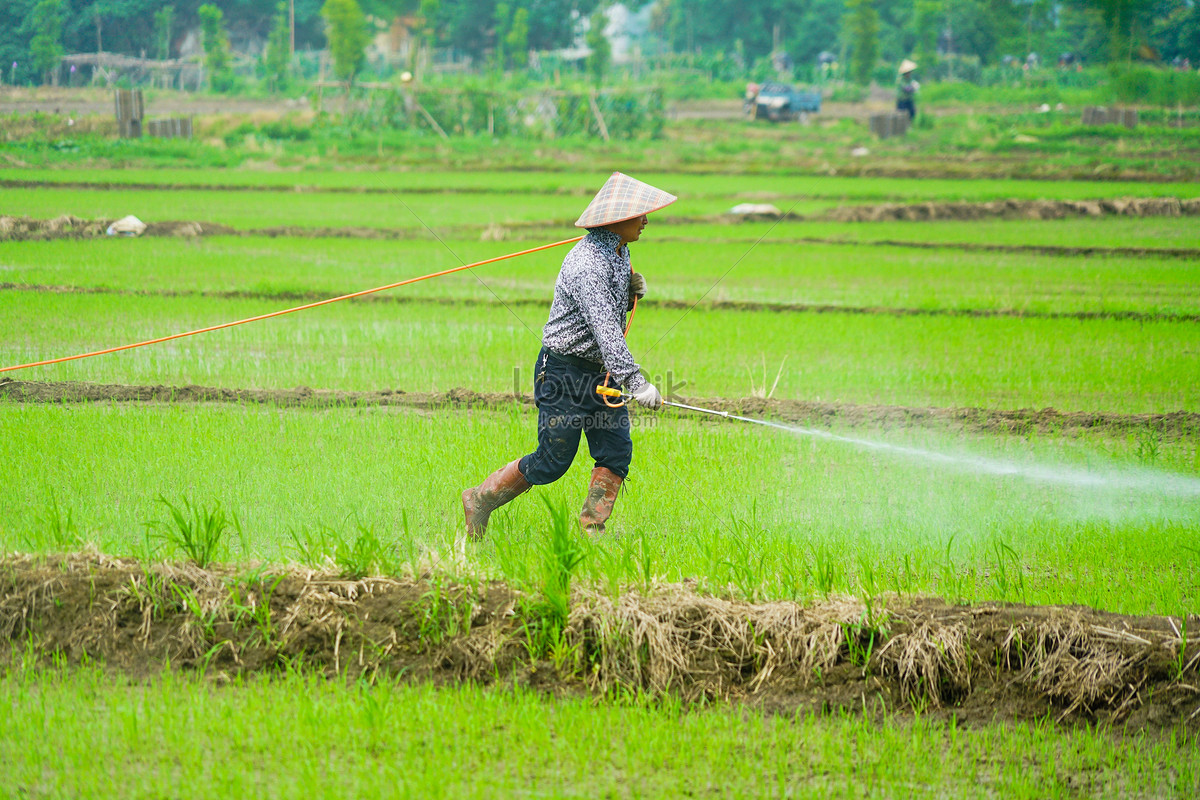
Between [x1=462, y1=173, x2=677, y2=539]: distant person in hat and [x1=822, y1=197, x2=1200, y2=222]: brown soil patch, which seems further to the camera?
[x1=822, y1=197, x2=1200, y2=222]: brown soil patch

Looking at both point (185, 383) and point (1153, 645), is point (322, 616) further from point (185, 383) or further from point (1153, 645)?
point (185, 383)

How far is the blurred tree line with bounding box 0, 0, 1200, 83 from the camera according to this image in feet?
51.2

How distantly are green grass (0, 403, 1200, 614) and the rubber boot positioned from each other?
108 mm

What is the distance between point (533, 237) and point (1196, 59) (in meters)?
26.1

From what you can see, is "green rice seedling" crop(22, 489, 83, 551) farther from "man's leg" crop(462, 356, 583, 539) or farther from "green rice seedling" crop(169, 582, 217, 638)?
"man's leg" crop(462, 356, 583, 539)

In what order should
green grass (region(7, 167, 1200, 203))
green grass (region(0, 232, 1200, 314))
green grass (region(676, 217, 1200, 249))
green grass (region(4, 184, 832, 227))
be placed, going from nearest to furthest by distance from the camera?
green grass (region(0, 232, 1200, 314)) < green grass (region(676, 217, 1200, 249)) < green grass (region(4, 184, 832, 227)) < green grass (region(7, 167, 1200, 203))

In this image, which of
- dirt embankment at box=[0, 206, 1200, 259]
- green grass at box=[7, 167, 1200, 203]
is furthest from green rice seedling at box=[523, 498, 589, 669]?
green grass at box=[7, 167, 1200, 203]

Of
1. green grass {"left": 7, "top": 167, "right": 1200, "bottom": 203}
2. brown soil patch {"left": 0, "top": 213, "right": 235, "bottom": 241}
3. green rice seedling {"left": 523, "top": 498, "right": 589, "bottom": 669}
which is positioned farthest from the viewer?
green grass {"left": 7, "top": 167, "right": 1200, "bottom": 203}

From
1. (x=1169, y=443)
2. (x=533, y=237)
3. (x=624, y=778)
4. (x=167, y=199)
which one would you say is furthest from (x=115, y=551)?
(x=167, y=199)

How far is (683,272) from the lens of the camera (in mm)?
13117

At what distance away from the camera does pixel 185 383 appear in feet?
25.5

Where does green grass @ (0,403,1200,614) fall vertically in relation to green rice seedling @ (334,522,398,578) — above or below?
below

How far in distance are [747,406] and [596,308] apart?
3.20m

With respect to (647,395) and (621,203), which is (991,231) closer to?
(621,203)
